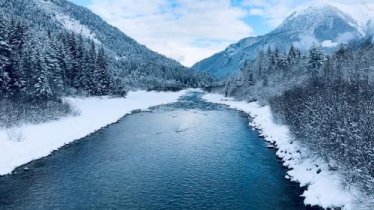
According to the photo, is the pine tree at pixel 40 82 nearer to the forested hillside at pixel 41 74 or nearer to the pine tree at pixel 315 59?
the forested hillside at pixel 41 74

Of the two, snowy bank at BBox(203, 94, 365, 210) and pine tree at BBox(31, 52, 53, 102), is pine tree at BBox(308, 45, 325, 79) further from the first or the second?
pine tree at BBox(31, 52, 53, 102)

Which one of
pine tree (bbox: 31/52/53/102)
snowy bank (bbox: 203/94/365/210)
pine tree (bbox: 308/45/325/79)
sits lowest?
snowy bank (bbox: 203/94/365/210)

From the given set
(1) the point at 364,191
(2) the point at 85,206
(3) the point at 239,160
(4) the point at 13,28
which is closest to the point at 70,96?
(4) the point at 13,28

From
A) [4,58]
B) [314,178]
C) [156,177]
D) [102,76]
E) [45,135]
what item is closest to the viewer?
[314,178]

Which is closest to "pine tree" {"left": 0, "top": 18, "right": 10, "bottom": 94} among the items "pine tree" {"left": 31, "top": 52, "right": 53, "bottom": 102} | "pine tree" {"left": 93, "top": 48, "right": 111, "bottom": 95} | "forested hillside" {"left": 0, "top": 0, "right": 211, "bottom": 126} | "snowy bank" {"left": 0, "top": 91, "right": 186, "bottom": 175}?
"forested hillside" {"left": 0, "top": 0, "right": 211, "bottom": 126}

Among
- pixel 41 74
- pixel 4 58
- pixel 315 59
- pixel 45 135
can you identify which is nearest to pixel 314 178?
pixel 45 135

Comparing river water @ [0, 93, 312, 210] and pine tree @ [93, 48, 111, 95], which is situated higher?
pine tree @ [93, 48, 111, 95]

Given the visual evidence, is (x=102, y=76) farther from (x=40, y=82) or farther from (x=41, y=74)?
(x=40, y=82)

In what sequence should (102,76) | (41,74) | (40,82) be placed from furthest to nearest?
1. (102,76)
2. (41,74)
3. (40,82)

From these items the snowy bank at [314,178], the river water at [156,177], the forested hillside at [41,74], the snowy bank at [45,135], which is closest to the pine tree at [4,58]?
the forested hillside at [41,74]
